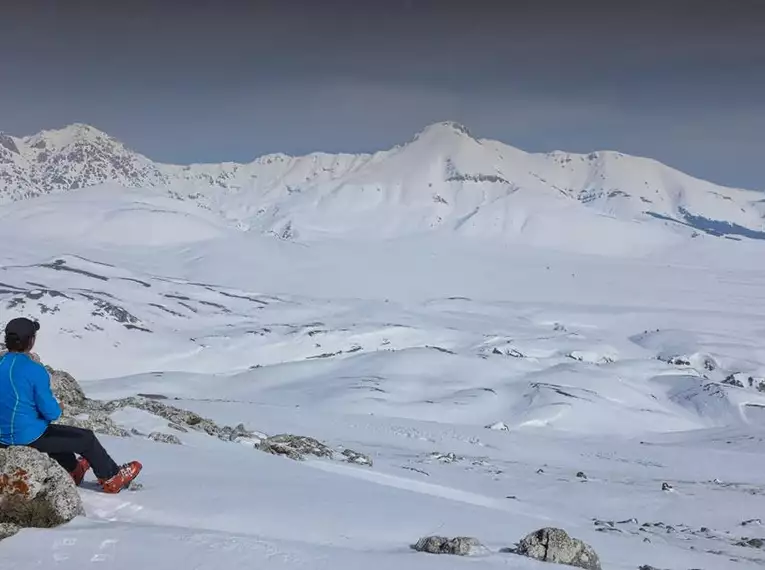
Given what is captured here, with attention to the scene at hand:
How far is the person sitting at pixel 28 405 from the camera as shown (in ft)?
23.8

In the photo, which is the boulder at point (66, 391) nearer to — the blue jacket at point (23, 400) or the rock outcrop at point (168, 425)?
the rock outcrop at point (168, 425)

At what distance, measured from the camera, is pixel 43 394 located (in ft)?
24.2

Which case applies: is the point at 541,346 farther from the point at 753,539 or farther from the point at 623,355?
the point at 753,539

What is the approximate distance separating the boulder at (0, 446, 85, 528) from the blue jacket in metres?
0.32

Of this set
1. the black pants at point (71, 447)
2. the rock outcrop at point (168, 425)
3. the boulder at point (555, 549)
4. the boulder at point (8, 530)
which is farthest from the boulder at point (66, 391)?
the boulder at point (555, 549)

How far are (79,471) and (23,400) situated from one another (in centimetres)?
123

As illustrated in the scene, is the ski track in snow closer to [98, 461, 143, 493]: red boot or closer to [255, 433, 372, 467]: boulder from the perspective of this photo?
[98, 461, 143, 493]: red boot

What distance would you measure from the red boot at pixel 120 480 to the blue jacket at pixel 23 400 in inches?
39.4

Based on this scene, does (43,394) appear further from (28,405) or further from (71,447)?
(71,447)

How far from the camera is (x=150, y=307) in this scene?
147m

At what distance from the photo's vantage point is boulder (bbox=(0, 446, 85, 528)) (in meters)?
6.79

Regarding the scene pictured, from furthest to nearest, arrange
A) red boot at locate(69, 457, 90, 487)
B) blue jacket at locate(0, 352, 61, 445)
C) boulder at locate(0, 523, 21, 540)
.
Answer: red boot at locate(69, 457, 90, 487) → blue jacket at locate(0, 352, 61, 445) → boulder at locate(0, 523, 21, 540)

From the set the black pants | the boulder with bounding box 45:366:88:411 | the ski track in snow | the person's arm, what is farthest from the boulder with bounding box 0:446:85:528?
the boulder with bounding box 45:366:88:411

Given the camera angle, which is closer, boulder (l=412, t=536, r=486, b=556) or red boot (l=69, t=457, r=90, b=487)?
boulder (l=412, t=536, r=486, b=556)
